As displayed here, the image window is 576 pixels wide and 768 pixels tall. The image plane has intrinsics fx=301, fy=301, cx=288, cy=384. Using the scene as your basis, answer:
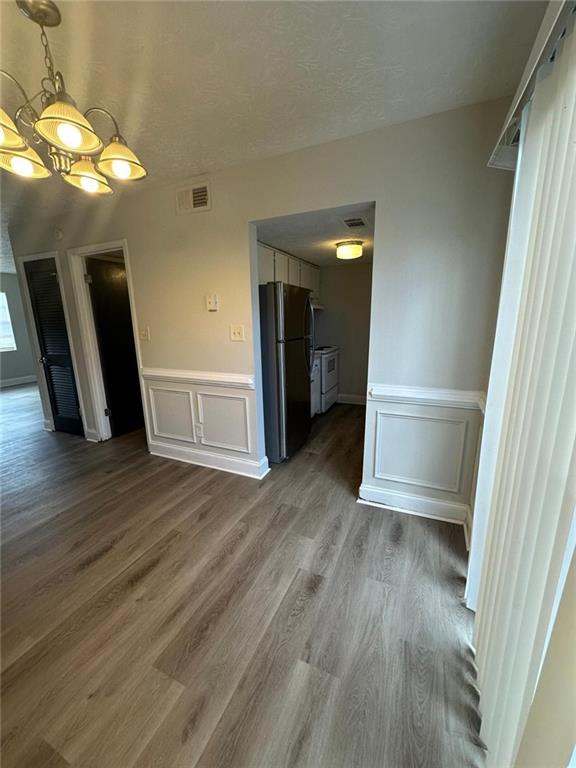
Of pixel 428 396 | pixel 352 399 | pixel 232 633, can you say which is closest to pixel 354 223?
pixel 428 396

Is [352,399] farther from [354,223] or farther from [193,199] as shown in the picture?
[193,199]

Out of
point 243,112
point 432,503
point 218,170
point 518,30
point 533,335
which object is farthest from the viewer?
point 218,170

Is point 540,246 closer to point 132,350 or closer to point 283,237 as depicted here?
point 283,237

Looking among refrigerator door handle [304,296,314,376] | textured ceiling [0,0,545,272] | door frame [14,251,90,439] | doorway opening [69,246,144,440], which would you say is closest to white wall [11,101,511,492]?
textured ceiling [0,0,545,272]

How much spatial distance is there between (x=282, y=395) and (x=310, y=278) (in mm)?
2274

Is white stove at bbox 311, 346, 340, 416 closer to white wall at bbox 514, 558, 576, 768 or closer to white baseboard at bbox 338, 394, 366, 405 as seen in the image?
white baseboard at bbox 338, 394, 366, 405

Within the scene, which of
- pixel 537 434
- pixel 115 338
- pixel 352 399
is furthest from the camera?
pixel 352 399

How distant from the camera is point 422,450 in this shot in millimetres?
2094

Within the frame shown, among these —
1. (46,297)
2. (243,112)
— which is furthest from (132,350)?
(243,112)

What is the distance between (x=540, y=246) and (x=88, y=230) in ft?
12.0

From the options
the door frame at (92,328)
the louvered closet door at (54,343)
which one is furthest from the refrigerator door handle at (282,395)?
the louvered closet door at (54,343)

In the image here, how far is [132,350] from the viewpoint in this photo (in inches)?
156

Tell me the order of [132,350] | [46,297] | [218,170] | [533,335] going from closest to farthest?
[533,335], [218,170], [46,297], [132,350]

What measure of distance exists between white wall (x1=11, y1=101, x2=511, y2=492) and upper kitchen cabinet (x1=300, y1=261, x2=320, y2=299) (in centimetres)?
174
